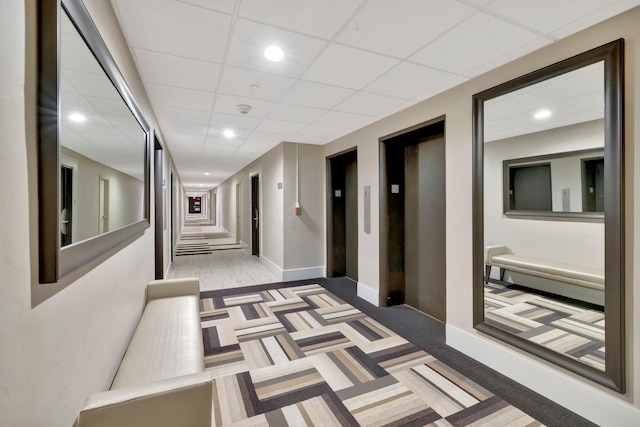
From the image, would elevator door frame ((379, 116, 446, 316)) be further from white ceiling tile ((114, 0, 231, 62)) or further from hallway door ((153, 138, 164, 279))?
hallway door ((153, 138, 164, 279))

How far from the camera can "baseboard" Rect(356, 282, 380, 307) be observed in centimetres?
406

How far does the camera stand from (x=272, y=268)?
5.97 m

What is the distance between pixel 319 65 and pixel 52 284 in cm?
223

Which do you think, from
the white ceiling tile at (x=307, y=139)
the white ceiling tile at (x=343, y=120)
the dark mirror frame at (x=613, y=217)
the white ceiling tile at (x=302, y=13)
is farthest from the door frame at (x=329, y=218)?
the dark mirror frame at (x=613, y=217)

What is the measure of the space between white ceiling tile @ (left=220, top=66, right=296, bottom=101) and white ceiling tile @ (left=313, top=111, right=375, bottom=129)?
2.95 feet

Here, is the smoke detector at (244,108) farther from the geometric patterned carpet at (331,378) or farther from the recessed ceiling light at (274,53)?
the geometric patterned carpet at (331,378)

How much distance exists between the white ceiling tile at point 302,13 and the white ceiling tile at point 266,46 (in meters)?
0.08

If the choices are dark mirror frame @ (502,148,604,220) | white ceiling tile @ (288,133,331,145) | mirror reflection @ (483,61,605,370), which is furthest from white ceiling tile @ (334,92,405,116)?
white ceiling tile @ (288,133,331,145)

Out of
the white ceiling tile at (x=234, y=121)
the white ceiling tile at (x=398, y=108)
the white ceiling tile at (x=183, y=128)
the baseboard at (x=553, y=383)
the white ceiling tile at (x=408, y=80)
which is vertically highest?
the white ceiling tile at (x=183, y=128)

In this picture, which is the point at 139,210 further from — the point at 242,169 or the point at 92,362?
the point at 242,169

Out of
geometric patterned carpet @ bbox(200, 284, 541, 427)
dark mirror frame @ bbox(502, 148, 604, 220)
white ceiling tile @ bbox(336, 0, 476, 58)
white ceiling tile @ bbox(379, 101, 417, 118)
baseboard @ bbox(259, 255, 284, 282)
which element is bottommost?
geometric patterned carpet @ bbox(200, 284, 541, 427)

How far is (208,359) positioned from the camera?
8.72 ft

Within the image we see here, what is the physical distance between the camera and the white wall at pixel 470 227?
67.2 inches

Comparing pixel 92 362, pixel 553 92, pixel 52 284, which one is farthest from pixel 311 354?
pixel 553 92
